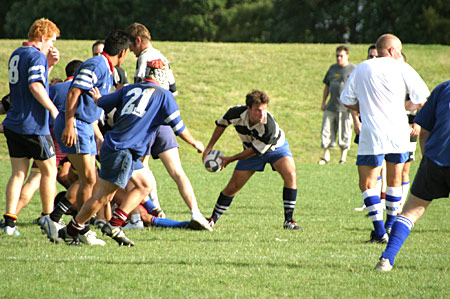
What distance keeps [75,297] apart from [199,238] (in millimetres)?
2908

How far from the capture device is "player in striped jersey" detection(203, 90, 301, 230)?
26.5 feet

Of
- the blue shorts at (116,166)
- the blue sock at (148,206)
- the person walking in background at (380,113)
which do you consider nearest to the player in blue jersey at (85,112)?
the blue shorts at (116,166)

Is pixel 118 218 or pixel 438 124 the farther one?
pixel 118 218

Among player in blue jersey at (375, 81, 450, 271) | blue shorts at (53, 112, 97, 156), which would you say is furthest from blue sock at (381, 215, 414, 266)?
blue shorts at (53, 112, 97, 156)

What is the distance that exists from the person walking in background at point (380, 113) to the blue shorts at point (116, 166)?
2484 millimetres

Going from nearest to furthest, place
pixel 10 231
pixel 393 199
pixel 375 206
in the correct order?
pixel 375 206 < pixel 10 231 < pixel 393 199

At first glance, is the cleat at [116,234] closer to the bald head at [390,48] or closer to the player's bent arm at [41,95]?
the player's bent arm at [41,95]

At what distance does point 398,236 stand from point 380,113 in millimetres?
1867

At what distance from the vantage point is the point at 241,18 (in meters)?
59.6

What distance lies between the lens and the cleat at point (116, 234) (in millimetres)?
6676

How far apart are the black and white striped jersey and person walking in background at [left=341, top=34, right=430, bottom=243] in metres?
1.23

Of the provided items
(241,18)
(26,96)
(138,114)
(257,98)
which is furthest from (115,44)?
(241,18)

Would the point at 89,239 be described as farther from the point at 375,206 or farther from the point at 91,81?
the point at 375,206

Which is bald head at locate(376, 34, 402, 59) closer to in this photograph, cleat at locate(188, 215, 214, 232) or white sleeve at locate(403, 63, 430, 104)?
white sleeve at locate(403, 63, 430, 104)
